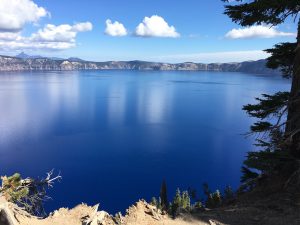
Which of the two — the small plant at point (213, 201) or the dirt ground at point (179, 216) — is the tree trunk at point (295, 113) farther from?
the small plant at point (213, 201)

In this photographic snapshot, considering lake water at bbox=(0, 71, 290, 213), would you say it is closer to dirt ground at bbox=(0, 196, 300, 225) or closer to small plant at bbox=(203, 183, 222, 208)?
small plant at bbox=(203, 183, 222, 208)

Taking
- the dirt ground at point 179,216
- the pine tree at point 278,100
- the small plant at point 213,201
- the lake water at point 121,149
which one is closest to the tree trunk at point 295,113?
the pine tree at point 278,100

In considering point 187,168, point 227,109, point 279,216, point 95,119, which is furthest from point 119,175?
point 227,109

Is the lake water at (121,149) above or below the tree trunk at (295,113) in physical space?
below

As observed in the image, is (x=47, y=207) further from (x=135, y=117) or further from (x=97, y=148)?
(x=135, y=117)

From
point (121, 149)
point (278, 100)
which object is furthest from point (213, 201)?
point (121, 149)

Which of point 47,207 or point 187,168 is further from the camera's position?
point 187,168

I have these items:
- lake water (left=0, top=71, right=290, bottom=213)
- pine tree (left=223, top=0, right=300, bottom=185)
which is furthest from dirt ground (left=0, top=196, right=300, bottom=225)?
lake water (left=0, top=71, right=290, bottom=213)

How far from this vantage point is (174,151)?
58219 millimetres

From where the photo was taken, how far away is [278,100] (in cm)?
1307

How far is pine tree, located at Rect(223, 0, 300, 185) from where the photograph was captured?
1133 cm

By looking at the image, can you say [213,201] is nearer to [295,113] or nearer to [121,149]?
[295,113]

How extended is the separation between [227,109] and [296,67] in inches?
3385

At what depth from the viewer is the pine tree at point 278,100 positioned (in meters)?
11.3
